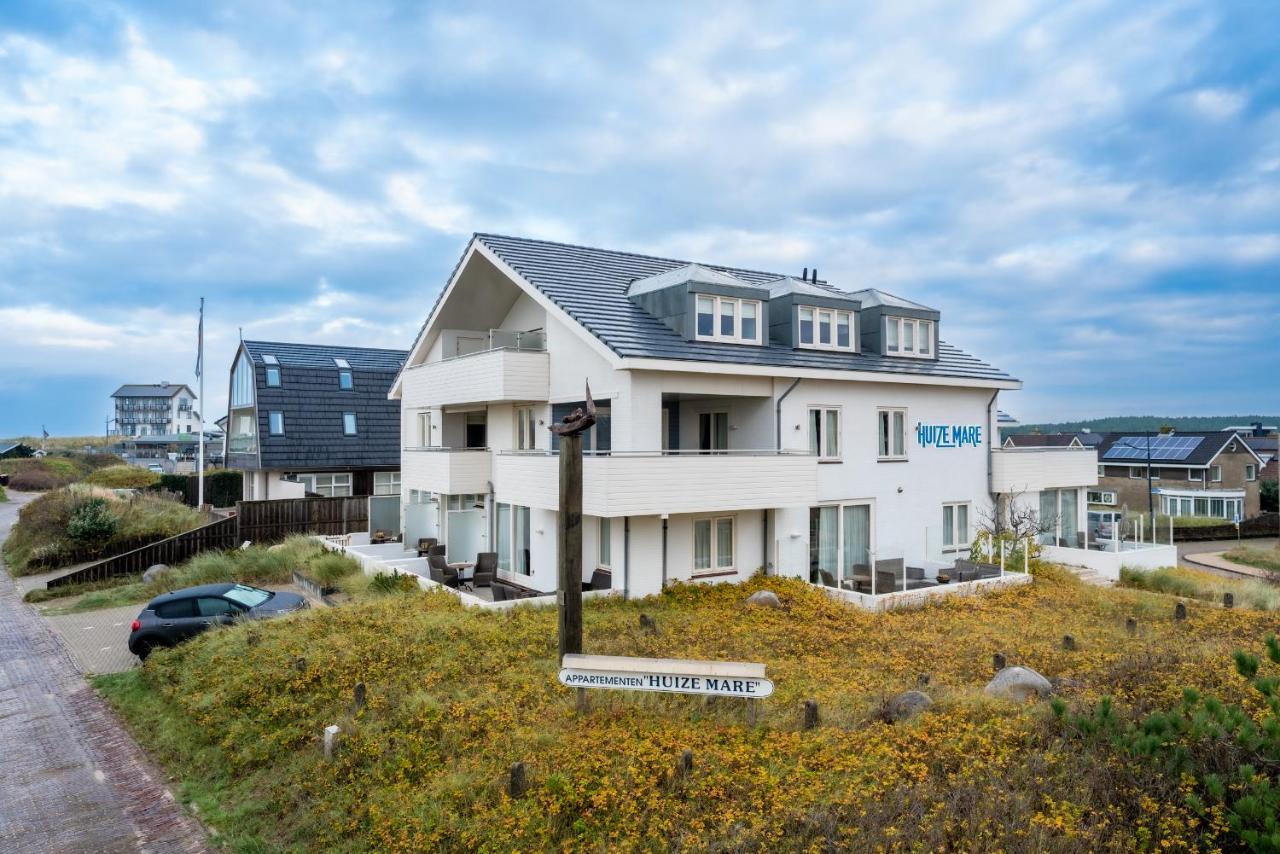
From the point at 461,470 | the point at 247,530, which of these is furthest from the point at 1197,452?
the point at 247,530

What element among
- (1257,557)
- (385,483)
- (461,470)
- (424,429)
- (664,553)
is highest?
(424,429)

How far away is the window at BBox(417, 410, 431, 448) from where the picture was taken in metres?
26.3

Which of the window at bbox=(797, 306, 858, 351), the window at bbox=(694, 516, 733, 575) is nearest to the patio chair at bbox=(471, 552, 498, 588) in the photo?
the window at bbox=(694, 516, 733, 575)

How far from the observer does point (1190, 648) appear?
12328mm

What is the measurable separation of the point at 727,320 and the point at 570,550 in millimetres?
10803

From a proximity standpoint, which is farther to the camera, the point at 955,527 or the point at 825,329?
the point at 955,527

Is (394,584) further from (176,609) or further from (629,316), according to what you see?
(629,316)

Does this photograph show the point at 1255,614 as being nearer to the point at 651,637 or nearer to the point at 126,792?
the point at 651,637

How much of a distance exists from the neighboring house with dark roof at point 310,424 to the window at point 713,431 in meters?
21.0

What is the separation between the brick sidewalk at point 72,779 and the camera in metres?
9.28

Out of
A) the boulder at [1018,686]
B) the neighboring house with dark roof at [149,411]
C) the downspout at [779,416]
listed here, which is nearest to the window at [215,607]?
the downspout at [779,416]

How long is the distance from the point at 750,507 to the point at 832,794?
434 inches

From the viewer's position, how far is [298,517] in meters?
30.3

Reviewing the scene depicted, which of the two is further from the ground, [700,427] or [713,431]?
[700,427]
